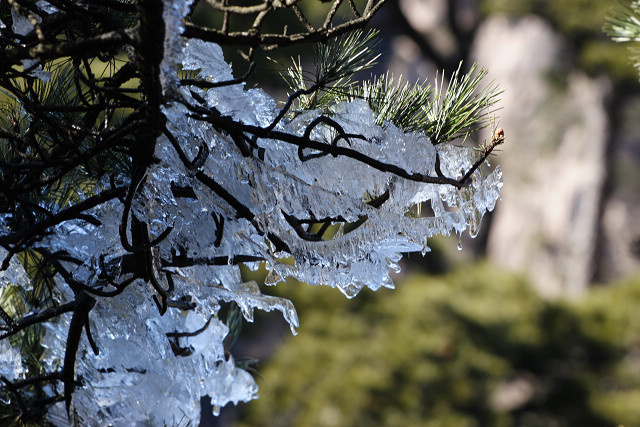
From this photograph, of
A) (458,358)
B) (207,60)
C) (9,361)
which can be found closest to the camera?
(207,60)

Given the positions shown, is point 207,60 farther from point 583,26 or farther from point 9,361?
point 583,26

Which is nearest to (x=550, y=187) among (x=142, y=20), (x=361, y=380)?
(x=361, y=380)

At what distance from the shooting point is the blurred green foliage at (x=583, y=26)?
9.14 feet

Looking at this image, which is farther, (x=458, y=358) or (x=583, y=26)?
(x=583, y=26)

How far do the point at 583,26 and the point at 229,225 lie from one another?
2867 millimetres

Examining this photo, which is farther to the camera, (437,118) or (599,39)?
(599,39)

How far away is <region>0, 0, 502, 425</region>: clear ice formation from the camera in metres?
0.45

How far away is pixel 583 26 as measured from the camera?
2.94m

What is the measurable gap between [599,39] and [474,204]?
2.92m

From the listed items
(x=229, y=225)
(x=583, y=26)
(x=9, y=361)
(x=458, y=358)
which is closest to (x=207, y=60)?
(x=229, y=225)

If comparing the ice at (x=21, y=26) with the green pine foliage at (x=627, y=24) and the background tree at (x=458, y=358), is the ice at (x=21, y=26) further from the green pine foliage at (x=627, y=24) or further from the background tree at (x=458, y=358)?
the background tree at (x=458, y=358)

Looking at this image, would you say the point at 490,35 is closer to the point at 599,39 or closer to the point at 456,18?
the point at 456,18

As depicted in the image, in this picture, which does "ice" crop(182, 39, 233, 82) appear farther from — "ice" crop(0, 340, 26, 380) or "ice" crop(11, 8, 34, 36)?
"ice" crop(0, 340, 26, 380)

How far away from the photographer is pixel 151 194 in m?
0.43
